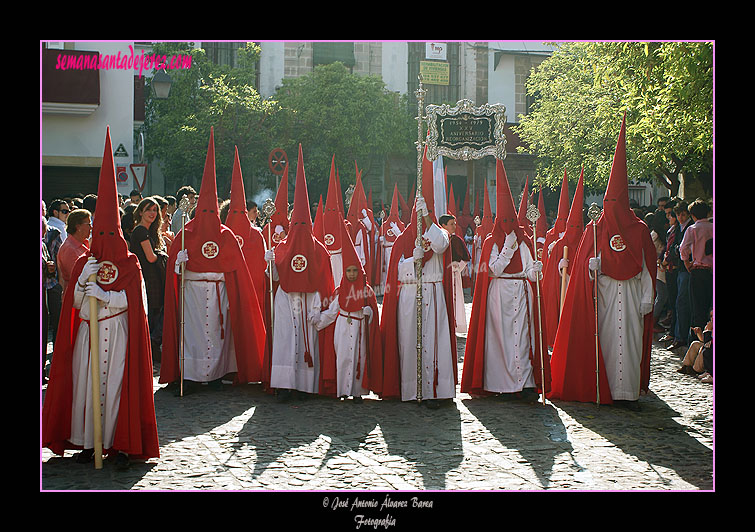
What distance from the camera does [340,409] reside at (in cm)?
761

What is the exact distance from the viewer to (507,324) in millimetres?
8125

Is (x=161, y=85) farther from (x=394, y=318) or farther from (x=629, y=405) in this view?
(x=629, y=405)

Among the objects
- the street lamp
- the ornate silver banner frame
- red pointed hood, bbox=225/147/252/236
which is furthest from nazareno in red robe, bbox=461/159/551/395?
the street lamp

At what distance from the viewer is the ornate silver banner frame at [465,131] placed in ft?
26.1

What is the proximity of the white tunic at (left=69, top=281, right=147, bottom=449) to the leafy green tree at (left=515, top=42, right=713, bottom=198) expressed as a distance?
19.4ft

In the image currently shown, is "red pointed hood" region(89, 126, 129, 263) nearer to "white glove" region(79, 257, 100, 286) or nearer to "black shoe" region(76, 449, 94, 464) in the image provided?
"white glove" region(79, 257, 100, 286)

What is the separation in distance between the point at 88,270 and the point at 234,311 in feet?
10.1

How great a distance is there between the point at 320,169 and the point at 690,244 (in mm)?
21591

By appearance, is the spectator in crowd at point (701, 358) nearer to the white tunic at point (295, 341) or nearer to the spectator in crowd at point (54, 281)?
the white tunic at point (295, 341)

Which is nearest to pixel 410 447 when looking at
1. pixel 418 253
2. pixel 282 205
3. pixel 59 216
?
pixel 418 253

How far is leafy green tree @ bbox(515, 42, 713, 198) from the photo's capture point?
9172mm

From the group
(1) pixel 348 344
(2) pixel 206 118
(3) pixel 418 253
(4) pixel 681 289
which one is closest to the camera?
(3) pixel 418 253
